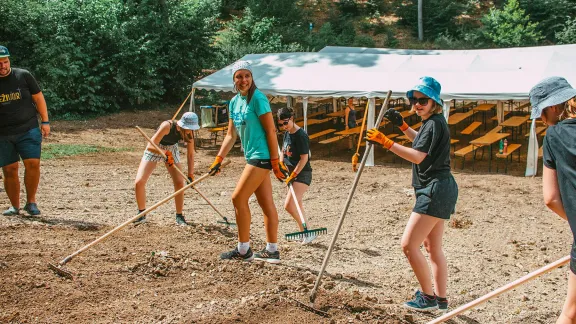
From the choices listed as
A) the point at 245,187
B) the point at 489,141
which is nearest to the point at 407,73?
the point at 489,141

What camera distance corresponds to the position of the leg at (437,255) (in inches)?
205

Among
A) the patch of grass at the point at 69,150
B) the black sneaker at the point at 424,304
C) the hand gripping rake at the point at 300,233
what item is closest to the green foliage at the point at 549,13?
the patch of grass at the point at 69,150

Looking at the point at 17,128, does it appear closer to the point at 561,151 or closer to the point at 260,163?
the point at 260,163

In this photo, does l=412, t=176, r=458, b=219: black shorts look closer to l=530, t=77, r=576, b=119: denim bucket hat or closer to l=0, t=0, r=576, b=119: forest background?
l=530, t=77, r=576, b=119: denim bucket hat

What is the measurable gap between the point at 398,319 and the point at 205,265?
6.57 feet

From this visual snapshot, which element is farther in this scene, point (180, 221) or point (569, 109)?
point (180, 221)

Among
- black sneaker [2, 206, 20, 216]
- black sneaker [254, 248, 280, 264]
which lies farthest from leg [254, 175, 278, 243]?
black sneaker [2, 206, 20, 216]

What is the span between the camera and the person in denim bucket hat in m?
3.65

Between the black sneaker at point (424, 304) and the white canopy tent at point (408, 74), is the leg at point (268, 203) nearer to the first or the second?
the black sneaker at point (424, 304)

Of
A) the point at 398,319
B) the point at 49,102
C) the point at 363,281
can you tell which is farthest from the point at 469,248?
the point at 49,102

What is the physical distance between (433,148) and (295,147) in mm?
2975

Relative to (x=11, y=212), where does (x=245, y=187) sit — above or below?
above

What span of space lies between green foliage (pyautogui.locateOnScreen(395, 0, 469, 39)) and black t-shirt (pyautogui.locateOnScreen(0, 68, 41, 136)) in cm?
2615

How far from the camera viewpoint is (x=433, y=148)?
16.3 ft
